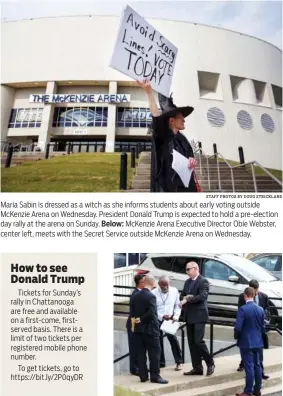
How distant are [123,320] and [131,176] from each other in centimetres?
98

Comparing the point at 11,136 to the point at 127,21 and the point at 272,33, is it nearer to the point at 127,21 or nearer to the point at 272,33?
the point at 127,21

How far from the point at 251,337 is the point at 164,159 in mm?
1287

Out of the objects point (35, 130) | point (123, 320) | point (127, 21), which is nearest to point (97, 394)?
point (123, 320)

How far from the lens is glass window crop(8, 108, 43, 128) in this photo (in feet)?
15.7

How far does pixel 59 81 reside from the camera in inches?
226

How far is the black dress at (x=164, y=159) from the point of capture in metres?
2.42

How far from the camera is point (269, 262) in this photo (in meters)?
2.37

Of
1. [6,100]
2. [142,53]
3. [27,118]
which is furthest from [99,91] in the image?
[142,53]

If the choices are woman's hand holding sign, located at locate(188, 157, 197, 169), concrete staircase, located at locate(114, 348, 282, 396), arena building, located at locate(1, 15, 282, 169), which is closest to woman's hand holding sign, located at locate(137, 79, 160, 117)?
woman's hand holding sign, located at locate(188, 157, 197, 169)

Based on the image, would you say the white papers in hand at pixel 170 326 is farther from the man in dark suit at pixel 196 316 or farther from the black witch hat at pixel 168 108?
the black witch hat at pixel 168 108

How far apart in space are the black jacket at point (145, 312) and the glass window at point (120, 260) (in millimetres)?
216

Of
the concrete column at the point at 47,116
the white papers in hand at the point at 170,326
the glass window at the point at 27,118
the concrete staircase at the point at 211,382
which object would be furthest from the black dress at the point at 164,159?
the concrete column at the point at 47,116

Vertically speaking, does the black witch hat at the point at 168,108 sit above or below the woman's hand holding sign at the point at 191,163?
above

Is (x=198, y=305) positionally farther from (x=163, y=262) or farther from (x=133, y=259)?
(x=133, y=259)
